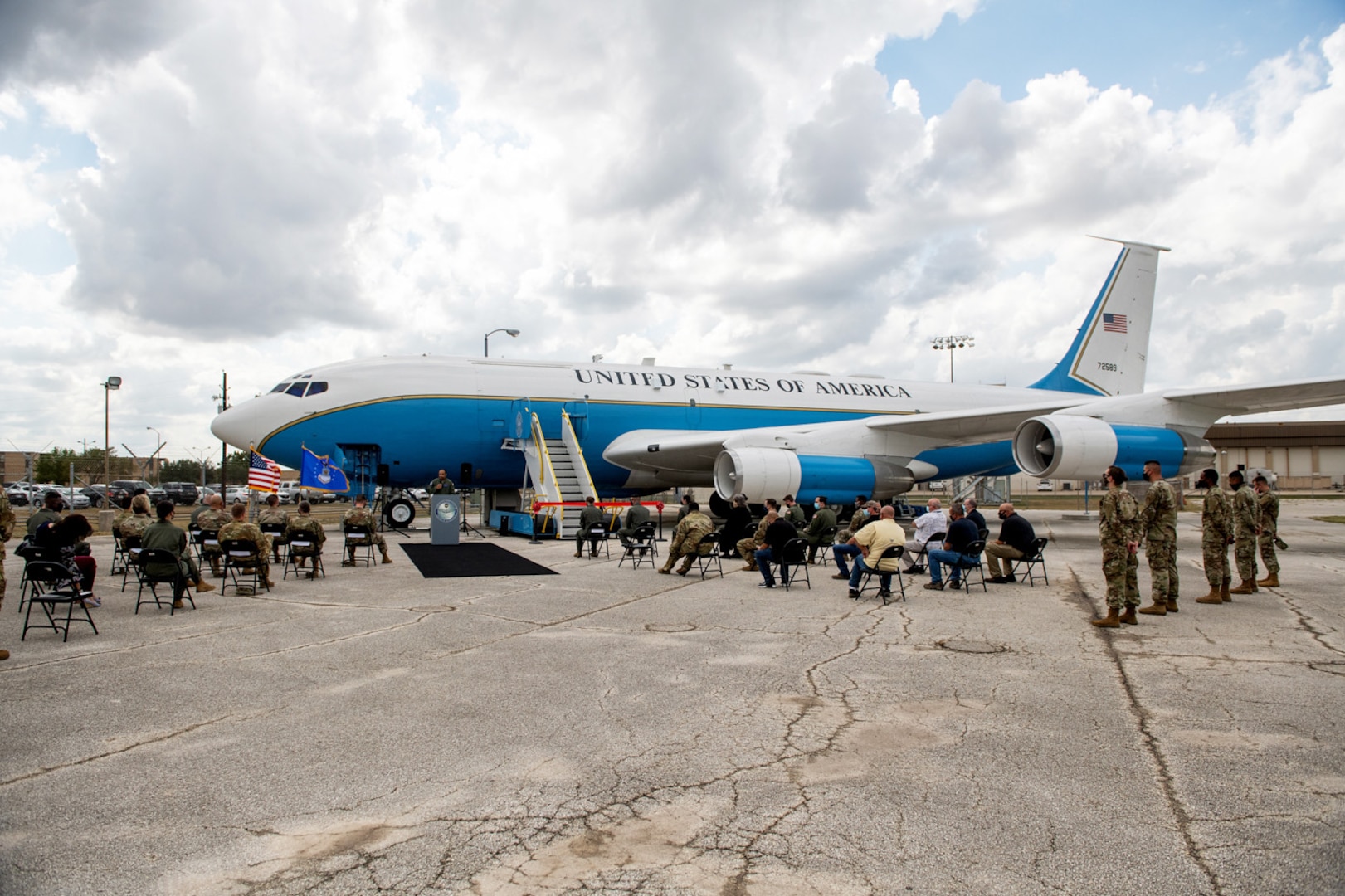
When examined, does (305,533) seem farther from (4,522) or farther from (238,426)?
(238,426)

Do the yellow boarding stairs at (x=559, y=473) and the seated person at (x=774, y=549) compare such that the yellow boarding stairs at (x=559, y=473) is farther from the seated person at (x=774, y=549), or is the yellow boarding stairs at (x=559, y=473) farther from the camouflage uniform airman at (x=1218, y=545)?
the camouflage uniform airman at (x=1218, y=545)

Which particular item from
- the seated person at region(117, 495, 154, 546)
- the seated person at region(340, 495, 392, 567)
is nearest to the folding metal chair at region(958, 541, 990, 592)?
the seated person at region(340, 495, 392, 567)

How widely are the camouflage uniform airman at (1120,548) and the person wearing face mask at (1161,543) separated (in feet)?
1.63

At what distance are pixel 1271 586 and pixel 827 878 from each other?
384 inches

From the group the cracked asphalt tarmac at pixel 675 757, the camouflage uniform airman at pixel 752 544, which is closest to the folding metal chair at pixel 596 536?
the camouflage uniform airman at pixel 752 544

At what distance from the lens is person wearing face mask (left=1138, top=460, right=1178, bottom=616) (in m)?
8.09

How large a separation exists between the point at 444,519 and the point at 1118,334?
18.7 metres

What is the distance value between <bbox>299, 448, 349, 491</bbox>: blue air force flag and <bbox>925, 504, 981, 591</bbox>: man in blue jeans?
12429 mm

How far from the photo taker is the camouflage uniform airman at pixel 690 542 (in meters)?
11.2

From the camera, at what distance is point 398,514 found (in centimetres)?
2016

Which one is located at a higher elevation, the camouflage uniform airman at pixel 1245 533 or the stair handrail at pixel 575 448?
the stair handrail at pixel 575 448

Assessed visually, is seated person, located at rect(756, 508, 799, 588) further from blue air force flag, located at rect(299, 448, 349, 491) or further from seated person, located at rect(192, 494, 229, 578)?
blue air force flag, located at rect(299, 448, 349, 491)

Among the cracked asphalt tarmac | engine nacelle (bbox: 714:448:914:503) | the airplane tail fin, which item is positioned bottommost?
the cracked asphalt tarmac

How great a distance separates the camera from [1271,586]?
9992 mm
